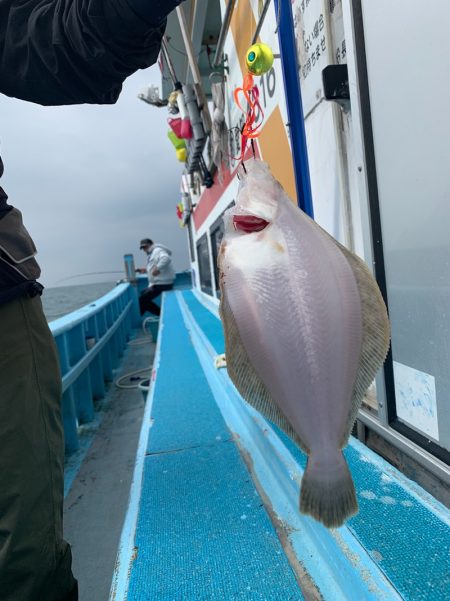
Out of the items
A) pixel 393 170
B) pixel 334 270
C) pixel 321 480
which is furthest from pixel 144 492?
pixel 393 170

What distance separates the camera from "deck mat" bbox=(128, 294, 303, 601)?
1.06 meters

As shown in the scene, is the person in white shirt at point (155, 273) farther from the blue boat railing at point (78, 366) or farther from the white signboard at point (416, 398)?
the white signboard at point (416, 398)

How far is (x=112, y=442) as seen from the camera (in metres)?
3.74

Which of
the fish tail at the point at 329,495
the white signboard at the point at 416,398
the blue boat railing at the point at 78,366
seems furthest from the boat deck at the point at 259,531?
the blue boat railing at the point at 78,366

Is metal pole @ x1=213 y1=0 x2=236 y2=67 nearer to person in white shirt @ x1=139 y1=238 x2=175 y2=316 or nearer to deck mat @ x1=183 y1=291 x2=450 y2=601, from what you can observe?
deck mat @ x1=183 y1=291 x2=450 y2=601

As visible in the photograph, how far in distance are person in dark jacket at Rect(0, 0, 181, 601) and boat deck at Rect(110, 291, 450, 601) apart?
Answer: 0.82ft

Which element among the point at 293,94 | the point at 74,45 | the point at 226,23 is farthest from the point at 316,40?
the point at 226,23

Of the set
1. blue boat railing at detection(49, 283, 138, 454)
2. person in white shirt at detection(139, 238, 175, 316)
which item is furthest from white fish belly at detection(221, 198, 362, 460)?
person in white shirt at detection(139, 238, 175, 316)

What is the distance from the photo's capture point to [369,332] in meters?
0.79

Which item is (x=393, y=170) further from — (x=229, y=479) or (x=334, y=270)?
(x=229, y=479)

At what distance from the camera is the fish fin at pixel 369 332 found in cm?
78

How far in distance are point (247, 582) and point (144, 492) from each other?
0.59 m

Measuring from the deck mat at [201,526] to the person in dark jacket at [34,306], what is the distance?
0.29 m

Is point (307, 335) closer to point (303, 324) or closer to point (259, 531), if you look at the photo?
point (303, 324)
